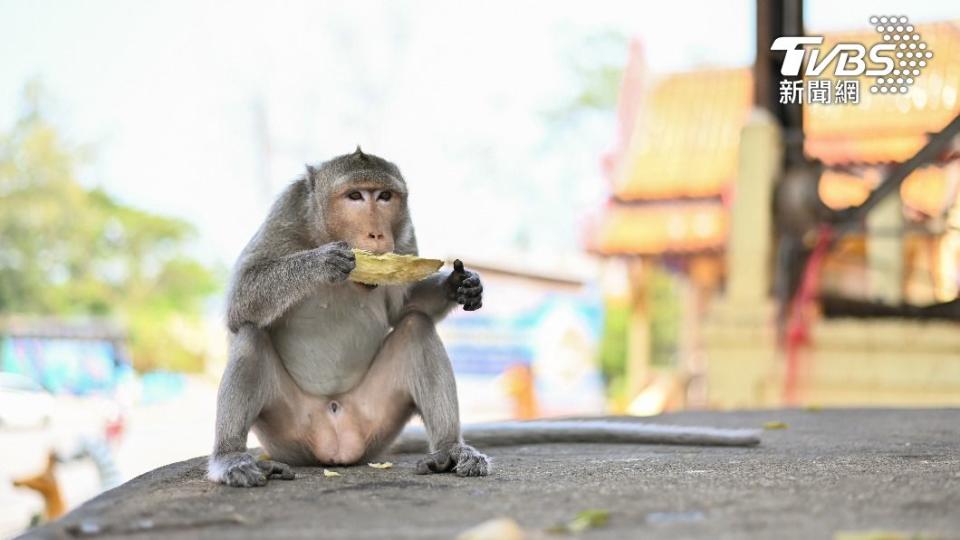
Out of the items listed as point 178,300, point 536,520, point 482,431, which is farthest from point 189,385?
point 536,520

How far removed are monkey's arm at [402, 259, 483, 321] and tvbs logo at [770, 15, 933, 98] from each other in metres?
3.73

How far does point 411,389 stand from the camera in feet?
13.0

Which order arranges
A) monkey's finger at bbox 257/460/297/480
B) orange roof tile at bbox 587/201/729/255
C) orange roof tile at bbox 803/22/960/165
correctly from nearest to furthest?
monkey's finger at bbox 257/460/297/480
orange roof tile at bbox 803/22/960/165
orange roof tile at bbox 587/201/729/255

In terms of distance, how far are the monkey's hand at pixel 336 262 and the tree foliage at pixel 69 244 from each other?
104 ft

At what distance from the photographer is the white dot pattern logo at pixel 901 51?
23.5 ft

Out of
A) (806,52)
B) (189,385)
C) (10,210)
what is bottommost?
(189,385)

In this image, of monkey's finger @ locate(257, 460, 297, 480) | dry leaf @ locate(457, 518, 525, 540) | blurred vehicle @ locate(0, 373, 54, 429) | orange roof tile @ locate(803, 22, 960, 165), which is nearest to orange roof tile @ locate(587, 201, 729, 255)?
orange roof tile @ locate(803, 22, 960, 165)

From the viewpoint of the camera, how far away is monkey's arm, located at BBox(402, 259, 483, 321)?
13.1 ft

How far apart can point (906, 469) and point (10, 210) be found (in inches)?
1405

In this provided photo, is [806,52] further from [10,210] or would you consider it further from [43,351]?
[10,210]

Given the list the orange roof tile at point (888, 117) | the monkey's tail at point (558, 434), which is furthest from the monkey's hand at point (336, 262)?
the orange roof tile at point (888, 117)

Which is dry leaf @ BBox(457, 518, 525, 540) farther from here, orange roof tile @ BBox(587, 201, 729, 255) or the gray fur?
orange roof tile @ BBox(587, 201, 729, 255)

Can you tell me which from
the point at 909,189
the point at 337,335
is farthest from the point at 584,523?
the point at 909,189

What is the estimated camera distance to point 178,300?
38844 mm
